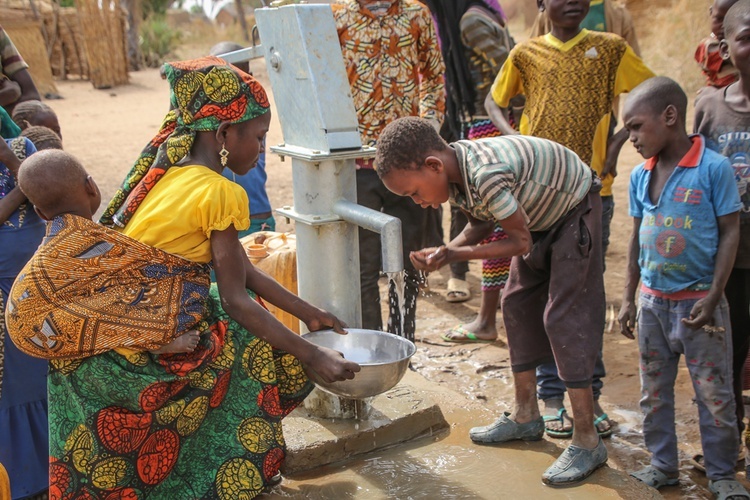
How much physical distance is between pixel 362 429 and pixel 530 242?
0.92 m

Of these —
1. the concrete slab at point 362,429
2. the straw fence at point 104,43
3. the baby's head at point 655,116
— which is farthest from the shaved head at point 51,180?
the straw fence at point 104,43

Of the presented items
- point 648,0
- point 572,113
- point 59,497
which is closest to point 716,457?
point 572,113

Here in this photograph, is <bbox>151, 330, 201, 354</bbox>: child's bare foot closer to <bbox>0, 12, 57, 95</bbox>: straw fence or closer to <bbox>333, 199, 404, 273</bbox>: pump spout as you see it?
<bbox>333, 199, 404, 273</bbox>: pump spout

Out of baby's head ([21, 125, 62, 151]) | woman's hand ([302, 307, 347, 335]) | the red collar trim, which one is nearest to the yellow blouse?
woman's hand ([302, 307, 347, 335])

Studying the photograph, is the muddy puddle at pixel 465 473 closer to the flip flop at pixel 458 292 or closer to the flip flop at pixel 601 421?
the flip flop at pixel 601 421

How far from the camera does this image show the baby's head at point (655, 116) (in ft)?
8.83

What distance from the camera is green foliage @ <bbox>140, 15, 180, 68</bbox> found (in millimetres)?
21453

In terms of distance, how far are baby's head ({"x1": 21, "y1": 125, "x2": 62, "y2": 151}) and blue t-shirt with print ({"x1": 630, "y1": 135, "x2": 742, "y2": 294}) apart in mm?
2245

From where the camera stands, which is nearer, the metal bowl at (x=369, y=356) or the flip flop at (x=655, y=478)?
the metal bowl at (x=369, y=356)

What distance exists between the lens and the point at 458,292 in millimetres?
5070

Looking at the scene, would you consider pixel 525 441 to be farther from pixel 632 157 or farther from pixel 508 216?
pixel 632 157

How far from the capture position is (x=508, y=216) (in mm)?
2373

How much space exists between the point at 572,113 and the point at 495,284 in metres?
1.12

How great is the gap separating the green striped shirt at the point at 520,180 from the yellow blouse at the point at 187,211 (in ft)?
2.27
